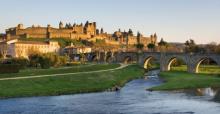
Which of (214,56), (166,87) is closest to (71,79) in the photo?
(166,87)

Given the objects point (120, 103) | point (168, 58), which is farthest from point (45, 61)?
point (120, 103)

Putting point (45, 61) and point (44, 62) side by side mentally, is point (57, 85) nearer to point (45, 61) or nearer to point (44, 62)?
point (44, 62)

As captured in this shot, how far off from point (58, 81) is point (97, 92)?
7996mm

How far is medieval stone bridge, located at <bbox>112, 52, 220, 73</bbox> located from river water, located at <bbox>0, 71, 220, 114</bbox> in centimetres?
3733

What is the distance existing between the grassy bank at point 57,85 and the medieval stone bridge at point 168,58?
26194mm

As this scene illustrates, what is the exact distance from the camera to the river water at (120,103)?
45281mm

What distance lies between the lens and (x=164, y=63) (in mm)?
111625

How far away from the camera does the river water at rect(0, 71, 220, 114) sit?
45.3 metres

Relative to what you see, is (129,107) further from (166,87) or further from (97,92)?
(166,87)

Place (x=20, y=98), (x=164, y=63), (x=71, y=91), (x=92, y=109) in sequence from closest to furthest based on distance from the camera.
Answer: (x=92, y=109)
(x=20, y=98)
(x=71, y=91)
(x=164, y=63)

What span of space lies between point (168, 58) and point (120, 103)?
61667mm

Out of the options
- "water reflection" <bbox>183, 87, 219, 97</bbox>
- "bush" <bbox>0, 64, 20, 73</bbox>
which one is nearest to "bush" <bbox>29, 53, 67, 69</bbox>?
"bush" <bbox>0, 64, 20, 73</bbox>

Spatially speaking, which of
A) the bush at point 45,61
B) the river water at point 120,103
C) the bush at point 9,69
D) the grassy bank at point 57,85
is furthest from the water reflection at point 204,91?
the bush at point 45,61

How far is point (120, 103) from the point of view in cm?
5097
